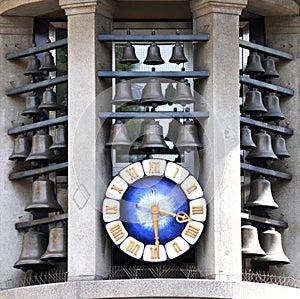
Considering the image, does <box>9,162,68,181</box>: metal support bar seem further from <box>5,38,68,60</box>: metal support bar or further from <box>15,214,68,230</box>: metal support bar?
<box>5,38,68,60</box>: metal support bar

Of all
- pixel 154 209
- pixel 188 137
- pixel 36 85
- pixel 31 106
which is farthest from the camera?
pixel 31 106

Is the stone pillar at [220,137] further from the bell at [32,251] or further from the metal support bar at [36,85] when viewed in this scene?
the bell at [32,251]

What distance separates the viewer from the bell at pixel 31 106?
129ft

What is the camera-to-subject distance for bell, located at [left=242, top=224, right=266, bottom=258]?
38.1 meters

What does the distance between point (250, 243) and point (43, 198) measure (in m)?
3.61

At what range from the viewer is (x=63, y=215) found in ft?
125

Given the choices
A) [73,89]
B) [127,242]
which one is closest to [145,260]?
[127,242]

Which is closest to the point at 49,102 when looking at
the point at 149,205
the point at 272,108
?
the point at 149,205

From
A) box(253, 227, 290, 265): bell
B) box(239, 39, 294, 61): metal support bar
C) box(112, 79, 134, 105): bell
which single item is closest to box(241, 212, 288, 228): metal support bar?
box(253, 227, 290, 265): bell

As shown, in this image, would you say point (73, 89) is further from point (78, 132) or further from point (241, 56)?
point (241, 56)

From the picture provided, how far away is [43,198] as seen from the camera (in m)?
38.6

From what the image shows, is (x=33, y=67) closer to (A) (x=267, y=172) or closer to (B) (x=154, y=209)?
(B) (x=154, y=209)

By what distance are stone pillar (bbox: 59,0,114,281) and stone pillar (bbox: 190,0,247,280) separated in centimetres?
163

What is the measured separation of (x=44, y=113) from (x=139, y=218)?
305 centimetres
